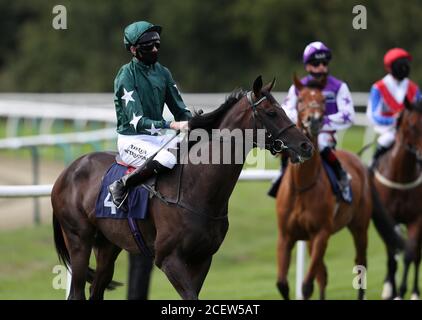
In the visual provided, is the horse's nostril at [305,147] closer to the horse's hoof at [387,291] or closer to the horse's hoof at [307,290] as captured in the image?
the horse's hoof at [307,290]

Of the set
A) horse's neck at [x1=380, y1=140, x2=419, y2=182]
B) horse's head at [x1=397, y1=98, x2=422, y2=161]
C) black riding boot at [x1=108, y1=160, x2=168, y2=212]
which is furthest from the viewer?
horse's neck at [x1=380, y1=140, x2=419, y2=182]

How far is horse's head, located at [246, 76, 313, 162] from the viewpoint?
662cm

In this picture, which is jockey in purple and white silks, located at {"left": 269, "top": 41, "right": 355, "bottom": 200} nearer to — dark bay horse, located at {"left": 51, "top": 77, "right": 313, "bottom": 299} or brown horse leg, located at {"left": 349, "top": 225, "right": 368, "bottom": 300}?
brown horse leg, located at {"left": 349, "top": 225, "right": 368, "bottom": 300}

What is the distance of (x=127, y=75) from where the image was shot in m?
7.13

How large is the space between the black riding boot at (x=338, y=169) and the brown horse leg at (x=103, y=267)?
2.63m

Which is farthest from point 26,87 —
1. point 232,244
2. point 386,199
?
point 386,199

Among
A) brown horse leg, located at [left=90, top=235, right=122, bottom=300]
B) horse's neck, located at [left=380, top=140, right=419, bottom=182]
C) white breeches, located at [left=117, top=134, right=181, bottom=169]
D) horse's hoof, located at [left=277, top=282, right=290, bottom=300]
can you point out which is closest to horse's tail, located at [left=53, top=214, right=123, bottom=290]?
brown horse leg, located at [left=90, top=235, right=122, bottom=300]

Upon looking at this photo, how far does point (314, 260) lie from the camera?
9.34m

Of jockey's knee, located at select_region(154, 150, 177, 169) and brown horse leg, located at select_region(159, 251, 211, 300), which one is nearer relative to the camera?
brown horse leg, located at select_region(159, 251, 211, 300)

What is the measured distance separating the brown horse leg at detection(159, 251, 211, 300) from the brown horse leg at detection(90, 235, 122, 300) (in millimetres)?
963

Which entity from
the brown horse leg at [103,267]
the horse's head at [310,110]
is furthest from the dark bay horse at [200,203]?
the horse's head at [310,110]
